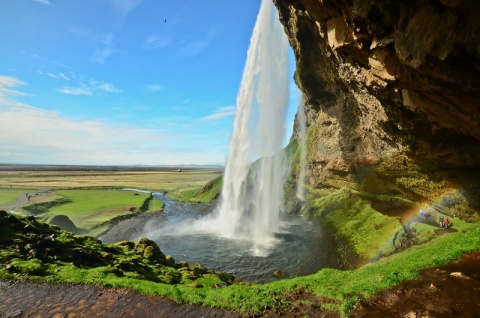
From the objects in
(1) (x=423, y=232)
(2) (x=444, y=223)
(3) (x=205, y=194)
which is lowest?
(3) (x=205, y=194)

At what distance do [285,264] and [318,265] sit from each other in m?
3.23

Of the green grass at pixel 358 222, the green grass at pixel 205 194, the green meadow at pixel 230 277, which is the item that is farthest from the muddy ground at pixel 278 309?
the green grass at pixel 205 194

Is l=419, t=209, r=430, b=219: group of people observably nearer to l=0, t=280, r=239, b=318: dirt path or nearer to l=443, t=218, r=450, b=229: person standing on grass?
l=443, t=218, r=450, b=229: person standing on grass

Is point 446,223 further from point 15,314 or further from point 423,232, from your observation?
point 15,314

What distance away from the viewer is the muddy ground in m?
12.1

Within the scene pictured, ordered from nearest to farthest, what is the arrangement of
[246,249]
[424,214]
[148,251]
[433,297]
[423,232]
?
[433,297] → [423,232] → [148,251] → [424,214] → [246,249]

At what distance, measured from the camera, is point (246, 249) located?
31.9m

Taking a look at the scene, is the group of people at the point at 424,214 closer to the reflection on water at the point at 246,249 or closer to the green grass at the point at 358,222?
the green grass at the point at 358,222

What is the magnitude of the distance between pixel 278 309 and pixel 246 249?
1856 cm

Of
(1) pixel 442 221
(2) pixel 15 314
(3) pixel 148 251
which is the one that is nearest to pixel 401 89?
(1) pixel 442 221

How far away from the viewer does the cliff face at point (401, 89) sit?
42.2 feet

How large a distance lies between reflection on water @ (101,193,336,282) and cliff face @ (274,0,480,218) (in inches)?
475

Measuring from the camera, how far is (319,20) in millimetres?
19609

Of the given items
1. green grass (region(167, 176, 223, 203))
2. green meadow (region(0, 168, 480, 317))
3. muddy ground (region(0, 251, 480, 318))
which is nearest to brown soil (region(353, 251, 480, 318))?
muddy ground (region(0, 251, 480, 318))
